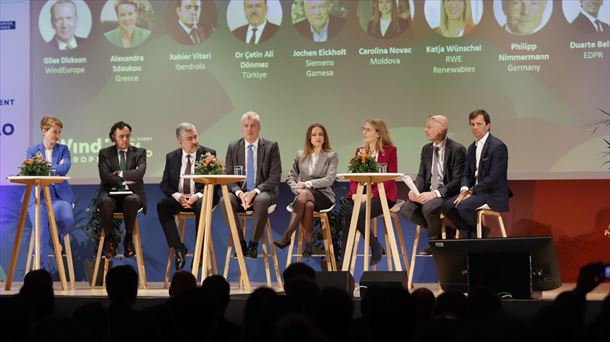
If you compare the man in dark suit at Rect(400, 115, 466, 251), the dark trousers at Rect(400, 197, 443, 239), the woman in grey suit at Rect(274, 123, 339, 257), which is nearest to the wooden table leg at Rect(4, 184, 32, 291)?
the woman in grey suit at Rect(274, 123, 339, 257)

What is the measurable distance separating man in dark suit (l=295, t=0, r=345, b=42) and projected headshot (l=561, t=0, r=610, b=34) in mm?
1984

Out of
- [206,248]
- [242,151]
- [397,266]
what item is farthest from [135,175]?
[397,266]

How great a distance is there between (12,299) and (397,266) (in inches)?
148

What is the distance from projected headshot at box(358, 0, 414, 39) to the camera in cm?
769

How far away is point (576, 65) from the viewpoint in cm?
744

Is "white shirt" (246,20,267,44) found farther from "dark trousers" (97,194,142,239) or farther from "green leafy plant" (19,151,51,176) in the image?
"green leafy plant" (19,151,51,176)

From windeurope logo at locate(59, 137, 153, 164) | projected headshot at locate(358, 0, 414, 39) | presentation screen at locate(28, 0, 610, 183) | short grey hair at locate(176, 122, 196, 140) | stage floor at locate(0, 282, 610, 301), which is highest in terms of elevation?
projected headshot at locate(358, 0, 414, 39)

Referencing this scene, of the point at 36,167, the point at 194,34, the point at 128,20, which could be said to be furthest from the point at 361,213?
the point at 128,20

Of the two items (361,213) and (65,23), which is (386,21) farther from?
(65,23)

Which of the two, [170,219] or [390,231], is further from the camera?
[170,219]

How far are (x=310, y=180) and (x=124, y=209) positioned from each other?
158cm

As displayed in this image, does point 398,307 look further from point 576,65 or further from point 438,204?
point 576,65
